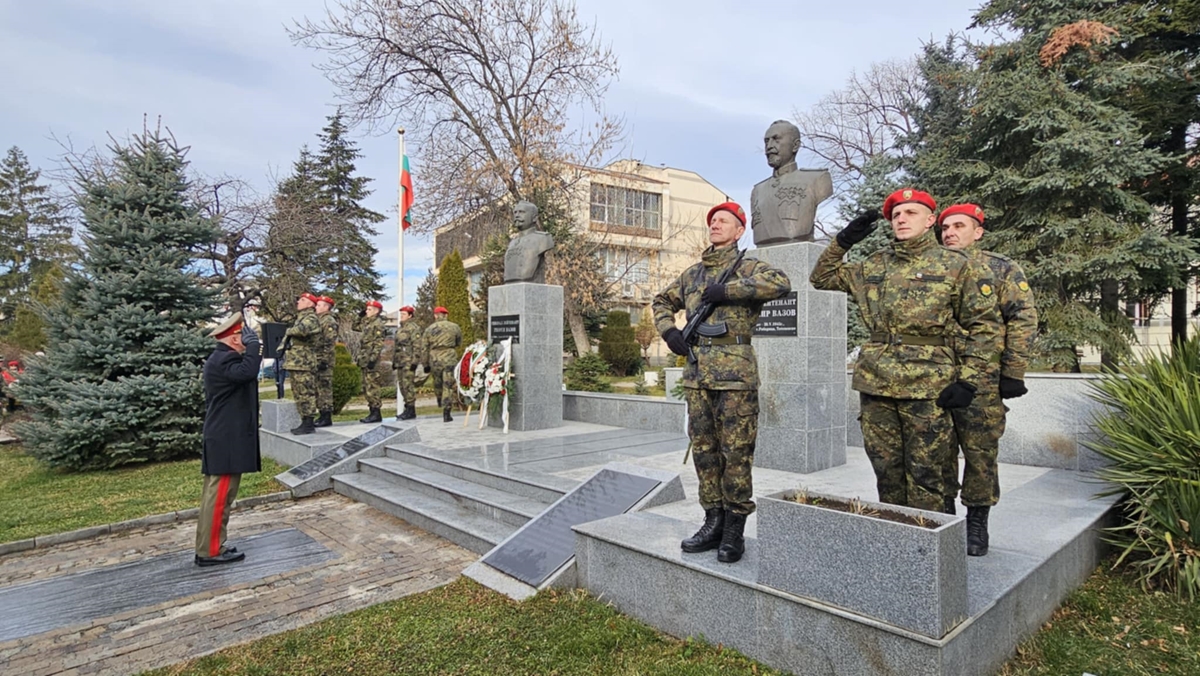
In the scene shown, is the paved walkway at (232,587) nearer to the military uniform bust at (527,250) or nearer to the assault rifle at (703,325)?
the assault rifle at (703,325)

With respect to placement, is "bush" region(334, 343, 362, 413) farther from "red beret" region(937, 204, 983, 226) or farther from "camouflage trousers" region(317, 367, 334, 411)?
"red beret" region(937, 204, 983, 226)

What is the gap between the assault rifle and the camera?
3.61 meters

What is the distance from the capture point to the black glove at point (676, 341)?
3.55 metres

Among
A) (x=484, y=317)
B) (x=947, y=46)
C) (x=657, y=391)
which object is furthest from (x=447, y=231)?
(x=947, y=46)

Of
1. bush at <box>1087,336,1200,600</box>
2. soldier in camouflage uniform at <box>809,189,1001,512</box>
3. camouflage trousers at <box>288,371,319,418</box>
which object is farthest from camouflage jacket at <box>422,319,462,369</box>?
bush at <box>1087,336,1200,600</box>

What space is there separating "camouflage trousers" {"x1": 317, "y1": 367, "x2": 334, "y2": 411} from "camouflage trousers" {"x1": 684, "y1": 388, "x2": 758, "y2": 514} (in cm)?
824

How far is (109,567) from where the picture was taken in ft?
16.6

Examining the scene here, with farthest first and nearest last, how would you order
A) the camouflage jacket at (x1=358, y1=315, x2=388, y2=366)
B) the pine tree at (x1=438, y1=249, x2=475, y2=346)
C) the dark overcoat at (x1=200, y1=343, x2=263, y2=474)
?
1. the pine tree at (x1=438, y1=249, x2=475, y2=346)
2. the camouflage jacket at (x1=358, y1=315, x2=388, y2=366)
3. the dark overcoat at (x1=200, y1=343, x2=263, y2=474)

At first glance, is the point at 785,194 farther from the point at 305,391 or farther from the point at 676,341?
the point at 305,391

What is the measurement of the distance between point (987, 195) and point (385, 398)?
16.4 m

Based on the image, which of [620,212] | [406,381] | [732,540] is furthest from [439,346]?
[620,212]

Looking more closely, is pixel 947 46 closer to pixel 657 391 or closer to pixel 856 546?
pixel 657 391

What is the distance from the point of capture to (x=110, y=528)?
6047mm

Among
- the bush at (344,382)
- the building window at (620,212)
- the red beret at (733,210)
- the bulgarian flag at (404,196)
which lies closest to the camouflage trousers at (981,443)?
the red beret at (733,210)
